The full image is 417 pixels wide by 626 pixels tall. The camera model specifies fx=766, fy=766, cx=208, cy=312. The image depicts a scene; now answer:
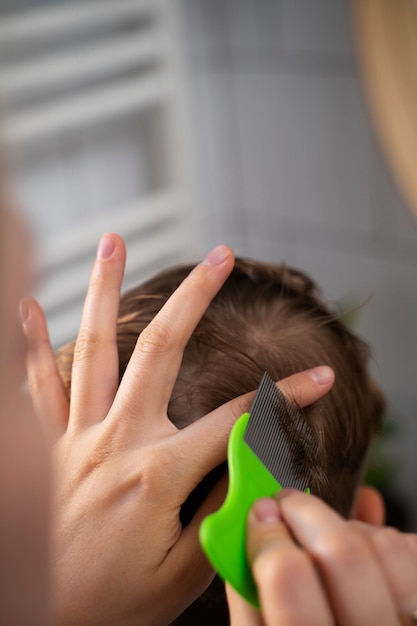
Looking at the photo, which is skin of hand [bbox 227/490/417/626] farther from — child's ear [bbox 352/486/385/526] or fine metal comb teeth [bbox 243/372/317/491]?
child's ear [bbox 352/486/385/526]

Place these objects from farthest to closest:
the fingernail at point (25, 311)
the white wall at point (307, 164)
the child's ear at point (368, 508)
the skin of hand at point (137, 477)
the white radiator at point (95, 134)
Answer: the white wall at point (307, 164)
the white radiator at point (95, 134)
the child's ear at point (368, 508)
the fingernail at point (25, 311)
the skin of hand at point (137, 477)

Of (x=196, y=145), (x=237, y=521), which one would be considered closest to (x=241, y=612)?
(x=237, y=521)

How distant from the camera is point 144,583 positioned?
1.60 feet

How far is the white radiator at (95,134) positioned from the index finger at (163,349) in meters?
0.95

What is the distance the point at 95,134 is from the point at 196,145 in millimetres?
338

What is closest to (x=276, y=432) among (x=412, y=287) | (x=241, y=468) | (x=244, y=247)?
(x=241, y=468)

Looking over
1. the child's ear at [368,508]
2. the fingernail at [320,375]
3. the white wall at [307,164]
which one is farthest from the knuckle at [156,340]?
the white wall at [307,164]

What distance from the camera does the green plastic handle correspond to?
14.5 inches

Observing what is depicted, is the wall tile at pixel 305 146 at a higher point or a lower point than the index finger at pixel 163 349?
lower

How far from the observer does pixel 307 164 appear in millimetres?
1734

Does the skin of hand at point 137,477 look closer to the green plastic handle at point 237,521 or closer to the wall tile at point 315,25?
the green plastic handle at point 237,521

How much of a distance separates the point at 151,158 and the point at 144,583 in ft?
4.60

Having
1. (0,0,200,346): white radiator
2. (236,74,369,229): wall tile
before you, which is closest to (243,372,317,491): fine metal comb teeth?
(0,0,200,346): white radiator

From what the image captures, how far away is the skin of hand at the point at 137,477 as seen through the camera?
477 mm
